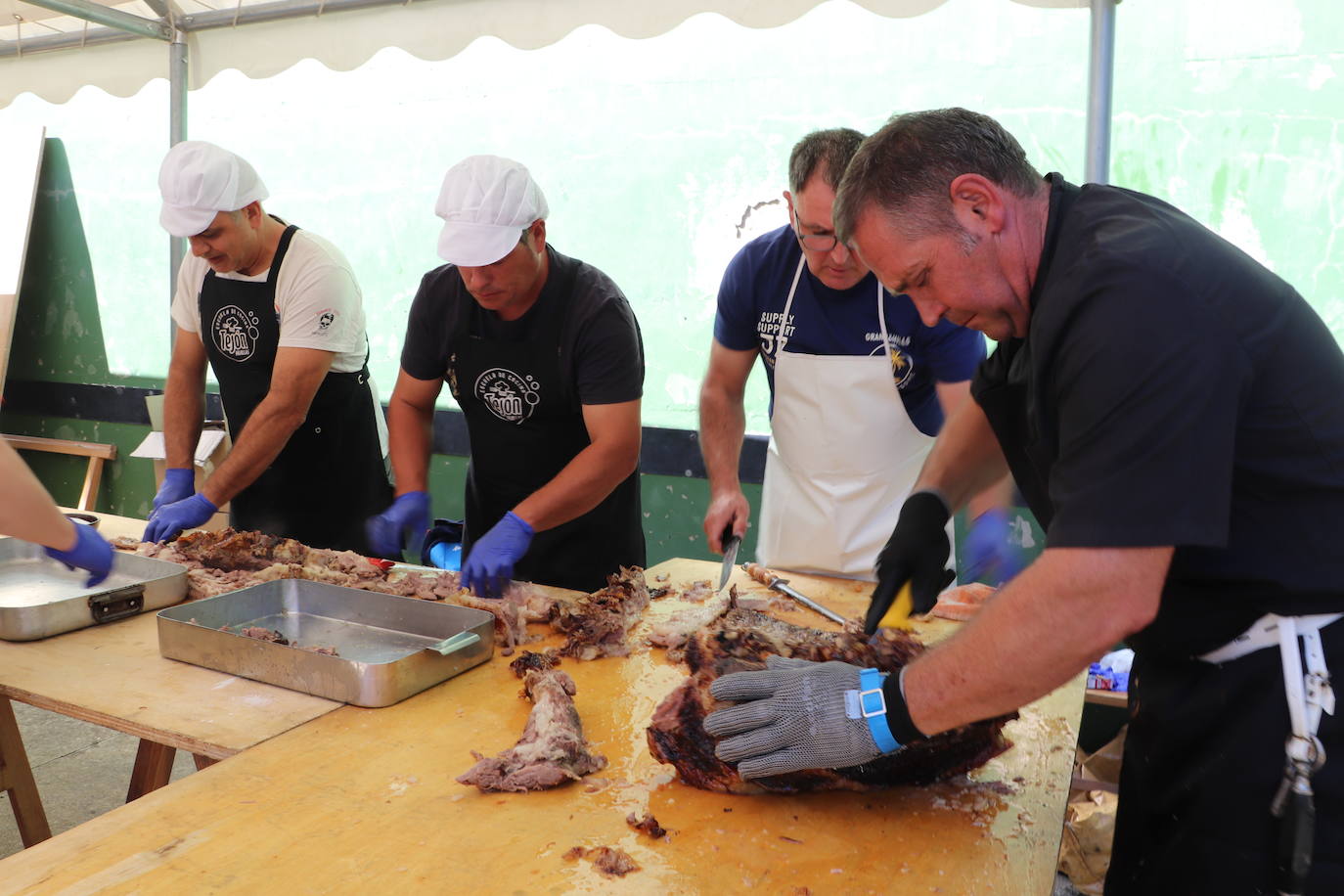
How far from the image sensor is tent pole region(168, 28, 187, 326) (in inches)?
233

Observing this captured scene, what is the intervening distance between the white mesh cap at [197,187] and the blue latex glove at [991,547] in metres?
2.81

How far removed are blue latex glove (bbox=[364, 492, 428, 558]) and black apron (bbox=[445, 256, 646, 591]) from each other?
0.24 m

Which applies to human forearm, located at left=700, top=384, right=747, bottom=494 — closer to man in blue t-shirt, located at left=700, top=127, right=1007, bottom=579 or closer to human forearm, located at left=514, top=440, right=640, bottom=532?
Answer: man in blue t-shirt, located at left=700, top=127, right=1007, bottom=579

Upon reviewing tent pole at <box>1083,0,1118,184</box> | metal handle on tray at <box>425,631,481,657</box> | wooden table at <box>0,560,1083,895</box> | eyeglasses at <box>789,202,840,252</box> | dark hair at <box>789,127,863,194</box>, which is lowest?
wooden table at <box>0,560,1083,895</box>

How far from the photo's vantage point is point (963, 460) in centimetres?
234

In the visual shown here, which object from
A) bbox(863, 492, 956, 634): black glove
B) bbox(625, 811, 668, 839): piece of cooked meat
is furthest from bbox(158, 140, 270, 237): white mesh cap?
bbox(625, 811, 668, 839): piece of cooked meat

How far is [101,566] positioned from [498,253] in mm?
1389

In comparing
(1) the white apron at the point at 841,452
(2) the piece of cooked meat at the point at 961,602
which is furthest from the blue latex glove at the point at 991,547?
(1) the white apron at the point at 841,452

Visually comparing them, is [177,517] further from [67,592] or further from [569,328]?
[569,328]

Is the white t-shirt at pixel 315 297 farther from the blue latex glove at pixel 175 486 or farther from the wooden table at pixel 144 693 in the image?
the wooden table at pixel 144 693

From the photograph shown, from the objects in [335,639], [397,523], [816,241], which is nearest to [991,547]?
[816,241]

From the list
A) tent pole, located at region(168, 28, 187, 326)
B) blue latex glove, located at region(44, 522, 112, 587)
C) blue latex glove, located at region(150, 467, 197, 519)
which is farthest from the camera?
tent pole, located at region(168, 28, 187, 326)

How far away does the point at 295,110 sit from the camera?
20.7 ft

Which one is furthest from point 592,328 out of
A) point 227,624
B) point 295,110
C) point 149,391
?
point 149,391
